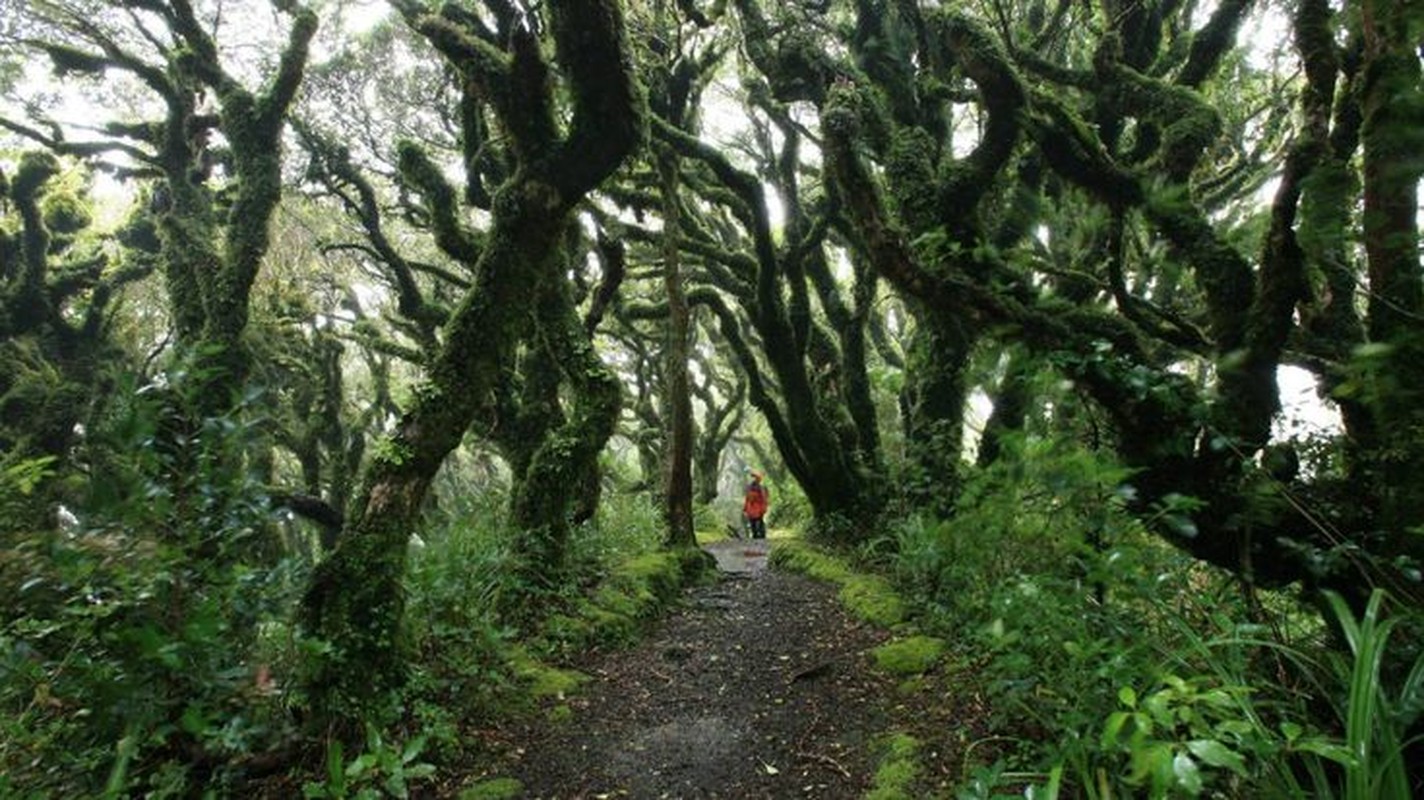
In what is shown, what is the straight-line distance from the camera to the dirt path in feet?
14.0

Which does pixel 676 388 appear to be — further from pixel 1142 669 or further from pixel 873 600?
pixel 1142 669

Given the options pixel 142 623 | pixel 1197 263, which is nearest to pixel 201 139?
pixel 142 623

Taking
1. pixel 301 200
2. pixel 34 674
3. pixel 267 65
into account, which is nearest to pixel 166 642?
pixel 34 674

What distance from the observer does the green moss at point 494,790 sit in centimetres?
402

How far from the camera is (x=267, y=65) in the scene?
11.3m

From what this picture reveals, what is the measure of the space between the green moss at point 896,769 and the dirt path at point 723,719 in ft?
0.39

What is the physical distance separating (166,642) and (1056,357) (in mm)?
3868

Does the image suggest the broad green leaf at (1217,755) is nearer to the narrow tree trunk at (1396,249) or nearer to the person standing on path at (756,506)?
the narrow tree trunk at (1396,249)

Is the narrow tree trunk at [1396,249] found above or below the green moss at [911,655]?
above

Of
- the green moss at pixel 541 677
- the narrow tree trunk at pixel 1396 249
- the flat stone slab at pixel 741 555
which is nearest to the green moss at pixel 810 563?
the flat stone slab at pixel 741 555

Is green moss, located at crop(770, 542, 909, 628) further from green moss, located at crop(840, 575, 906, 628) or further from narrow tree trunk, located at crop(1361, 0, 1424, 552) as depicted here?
narrow tree trunk, located at crop(1361, 0, 1424, 552)

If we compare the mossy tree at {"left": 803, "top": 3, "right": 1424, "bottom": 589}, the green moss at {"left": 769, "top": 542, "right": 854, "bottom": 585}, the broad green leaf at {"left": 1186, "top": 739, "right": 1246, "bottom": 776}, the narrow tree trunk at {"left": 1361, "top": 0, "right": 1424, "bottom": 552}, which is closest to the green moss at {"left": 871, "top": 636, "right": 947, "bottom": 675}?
the mossy tree at {"left": 803, "top": 3, "right": 1424, "bottom": 589}

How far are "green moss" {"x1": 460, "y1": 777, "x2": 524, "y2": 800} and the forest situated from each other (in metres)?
0.19

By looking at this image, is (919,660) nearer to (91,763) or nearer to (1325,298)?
(1325,298)
